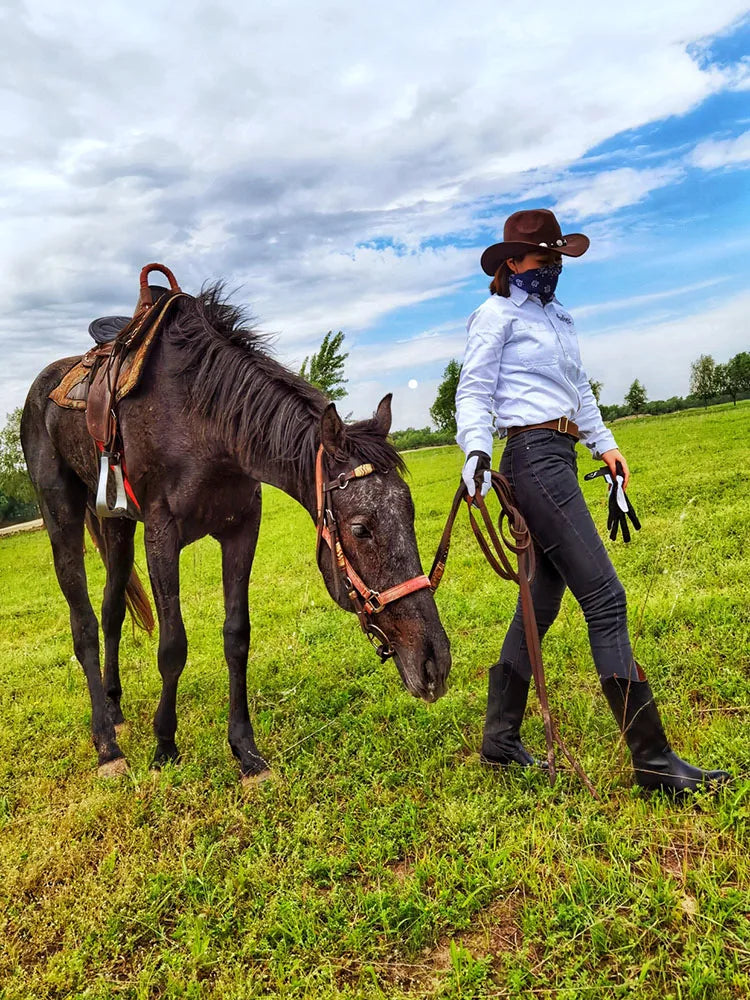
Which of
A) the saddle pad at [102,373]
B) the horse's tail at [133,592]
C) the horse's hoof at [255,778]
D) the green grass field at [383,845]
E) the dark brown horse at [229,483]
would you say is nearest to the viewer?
the green grass field at [383,845]

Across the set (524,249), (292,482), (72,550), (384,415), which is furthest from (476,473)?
(72,550)

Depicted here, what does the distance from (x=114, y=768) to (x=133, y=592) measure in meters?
1.87

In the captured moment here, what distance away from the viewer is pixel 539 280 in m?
3.31

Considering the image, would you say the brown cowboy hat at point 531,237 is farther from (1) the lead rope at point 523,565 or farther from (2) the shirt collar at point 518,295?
(1) the lead rope at point 523,565

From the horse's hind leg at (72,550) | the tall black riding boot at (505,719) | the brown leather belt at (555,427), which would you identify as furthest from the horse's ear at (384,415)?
the horse's hind leg at (72,550)

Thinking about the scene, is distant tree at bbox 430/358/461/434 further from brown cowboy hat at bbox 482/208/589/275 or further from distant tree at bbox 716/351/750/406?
brown cowboy hat at bbox 482/208/589/275

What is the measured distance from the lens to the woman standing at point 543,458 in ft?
10.1

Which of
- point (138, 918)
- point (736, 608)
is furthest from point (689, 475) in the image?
point (138, 918)

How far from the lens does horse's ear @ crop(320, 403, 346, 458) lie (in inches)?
126

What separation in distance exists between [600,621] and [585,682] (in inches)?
56.3

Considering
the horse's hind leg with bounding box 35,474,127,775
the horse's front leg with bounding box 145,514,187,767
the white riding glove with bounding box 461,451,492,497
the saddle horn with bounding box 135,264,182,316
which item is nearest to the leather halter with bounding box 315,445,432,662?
the white riding glove with bounding box 461,451,492,497

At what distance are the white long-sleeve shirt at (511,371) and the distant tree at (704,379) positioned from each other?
80419mm

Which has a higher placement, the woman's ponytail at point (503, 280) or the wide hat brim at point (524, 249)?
the wide hat brim at point (524, 249)

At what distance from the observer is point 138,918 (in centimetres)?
279
